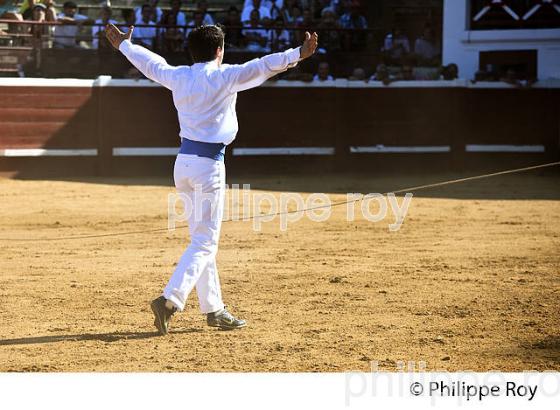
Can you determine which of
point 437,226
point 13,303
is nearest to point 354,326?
point 13,303

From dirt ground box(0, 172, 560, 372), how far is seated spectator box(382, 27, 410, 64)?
5106 mm

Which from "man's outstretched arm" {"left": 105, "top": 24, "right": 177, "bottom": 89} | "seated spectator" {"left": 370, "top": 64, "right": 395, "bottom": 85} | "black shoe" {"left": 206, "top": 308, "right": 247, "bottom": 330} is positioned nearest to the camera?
"man's outstretched arm" {"left": 105, "top": 24, "right": 177, "bottom": 89}

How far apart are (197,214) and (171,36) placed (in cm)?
1027

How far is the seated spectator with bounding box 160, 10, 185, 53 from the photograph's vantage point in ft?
49.9

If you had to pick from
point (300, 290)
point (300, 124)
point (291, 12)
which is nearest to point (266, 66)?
point (300, 290)

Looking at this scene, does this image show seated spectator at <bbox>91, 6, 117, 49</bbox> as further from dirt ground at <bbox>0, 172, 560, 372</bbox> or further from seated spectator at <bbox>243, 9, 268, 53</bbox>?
dirt ground at <bbox>0, 172, 560, 372</bbox>

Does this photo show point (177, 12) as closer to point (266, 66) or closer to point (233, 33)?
point (233, 33)

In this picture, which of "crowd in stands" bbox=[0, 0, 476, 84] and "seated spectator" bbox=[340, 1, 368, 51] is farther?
"seated spectator" bbox=[340, 1, 368, 51]

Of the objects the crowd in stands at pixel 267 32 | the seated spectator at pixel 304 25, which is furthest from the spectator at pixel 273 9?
the seated spectator at pixel 304 25

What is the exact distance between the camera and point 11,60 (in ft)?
46.9

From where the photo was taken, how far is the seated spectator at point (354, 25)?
16312 millimetres

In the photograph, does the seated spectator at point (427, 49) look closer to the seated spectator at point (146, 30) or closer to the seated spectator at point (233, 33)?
the seated spectator at point (233, 33)

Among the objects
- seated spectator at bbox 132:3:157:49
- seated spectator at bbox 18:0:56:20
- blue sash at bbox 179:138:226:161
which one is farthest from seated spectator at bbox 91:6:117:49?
blue sash at bbox 179:138:226:161

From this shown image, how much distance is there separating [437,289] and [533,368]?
2013 millimetres
